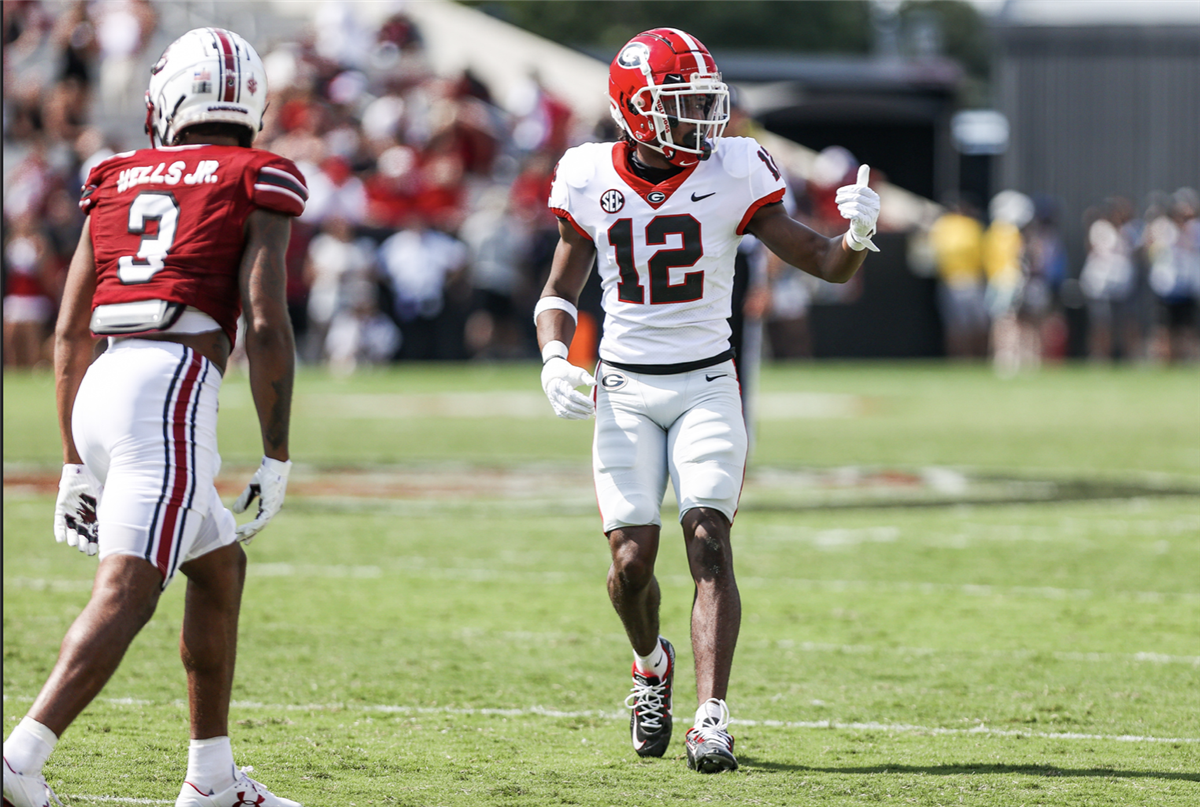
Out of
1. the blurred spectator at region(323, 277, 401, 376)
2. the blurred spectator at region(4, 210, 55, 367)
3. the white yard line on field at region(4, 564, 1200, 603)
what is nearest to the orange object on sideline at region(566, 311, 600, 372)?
the blurred spectator at region(323, 277, 401, 376)

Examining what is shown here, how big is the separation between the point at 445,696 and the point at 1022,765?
186cm

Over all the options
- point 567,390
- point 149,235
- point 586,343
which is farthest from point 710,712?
point 586,343

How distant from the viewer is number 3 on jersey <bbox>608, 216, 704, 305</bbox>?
4.77 metres

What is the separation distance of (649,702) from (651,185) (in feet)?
4.93

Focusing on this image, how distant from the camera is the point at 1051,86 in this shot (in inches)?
1078

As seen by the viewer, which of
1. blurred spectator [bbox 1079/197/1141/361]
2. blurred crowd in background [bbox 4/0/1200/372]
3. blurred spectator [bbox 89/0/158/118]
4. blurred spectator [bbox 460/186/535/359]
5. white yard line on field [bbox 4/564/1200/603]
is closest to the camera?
white yard line on field [bbox 4/564/1200/603]

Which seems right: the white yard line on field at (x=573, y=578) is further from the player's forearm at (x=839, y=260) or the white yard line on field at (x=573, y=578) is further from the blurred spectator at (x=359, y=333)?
the blurred spectator at (x=359, y=333)

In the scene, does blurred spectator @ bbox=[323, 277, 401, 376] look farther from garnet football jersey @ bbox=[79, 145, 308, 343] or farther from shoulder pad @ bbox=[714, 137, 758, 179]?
garnet football jersey @ bbox=[79, 145, 308, 343]

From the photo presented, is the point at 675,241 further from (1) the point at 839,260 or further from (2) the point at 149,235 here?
(2) the point at 149,235

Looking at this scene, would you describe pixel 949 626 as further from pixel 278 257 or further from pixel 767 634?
pixel 278 257

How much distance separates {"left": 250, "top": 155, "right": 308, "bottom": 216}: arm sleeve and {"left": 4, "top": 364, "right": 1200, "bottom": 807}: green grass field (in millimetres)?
1450

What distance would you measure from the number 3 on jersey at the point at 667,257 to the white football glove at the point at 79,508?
1.69 meters

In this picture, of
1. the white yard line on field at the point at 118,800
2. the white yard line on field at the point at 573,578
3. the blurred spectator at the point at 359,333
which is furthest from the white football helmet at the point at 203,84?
the blurred spectator at the point at 359,333

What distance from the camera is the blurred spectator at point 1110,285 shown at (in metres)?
24.0
